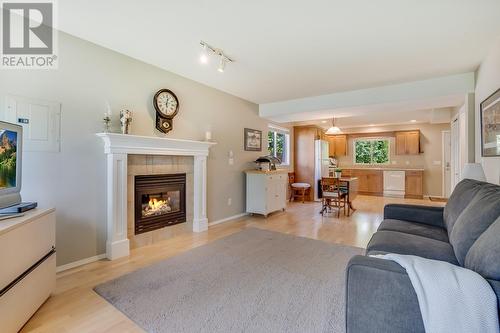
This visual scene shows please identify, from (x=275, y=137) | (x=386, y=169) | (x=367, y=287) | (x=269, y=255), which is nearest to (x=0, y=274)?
(x=367, y=287)

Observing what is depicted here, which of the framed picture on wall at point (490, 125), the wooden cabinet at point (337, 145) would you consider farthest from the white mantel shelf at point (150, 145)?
the wooden cabinet at point (337, 145)

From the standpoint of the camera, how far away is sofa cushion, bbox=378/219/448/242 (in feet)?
6.88

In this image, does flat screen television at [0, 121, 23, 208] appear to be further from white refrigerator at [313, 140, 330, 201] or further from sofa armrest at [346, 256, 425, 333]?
white refrigerator at [313, 140, 330, 201]

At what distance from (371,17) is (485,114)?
187 cm

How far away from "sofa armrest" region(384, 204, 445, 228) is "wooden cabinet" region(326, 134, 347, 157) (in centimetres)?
600

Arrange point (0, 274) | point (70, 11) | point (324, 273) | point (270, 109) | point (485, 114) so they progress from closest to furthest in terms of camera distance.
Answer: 1. point (0, 274)
2. point (70, 11)
3. point (324, 273)
4. point (485, 114)
5. point (270, 109)

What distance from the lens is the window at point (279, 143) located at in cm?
632

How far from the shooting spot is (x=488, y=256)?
1050 mm

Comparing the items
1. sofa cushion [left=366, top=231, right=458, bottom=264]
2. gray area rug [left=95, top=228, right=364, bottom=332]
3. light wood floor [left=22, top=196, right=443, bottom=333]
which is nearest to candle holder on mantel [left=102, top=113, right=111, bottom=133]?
light wood floor [left=22, top=196, right=443, bottom=333]

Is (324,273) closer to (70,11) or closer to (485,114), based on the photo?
(485,114)

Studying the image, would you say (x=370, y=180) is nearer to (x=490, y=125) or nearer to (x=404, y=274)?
(x=490, y=125)

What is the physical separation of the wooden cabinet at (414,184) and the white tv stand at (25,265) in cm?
844

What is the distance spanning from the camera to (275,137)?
6.49m

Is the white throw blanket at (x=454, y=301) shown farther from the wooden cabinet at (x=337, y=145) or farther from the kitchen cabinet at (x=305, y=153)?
the wooden cabinet at (x=337, y=145)
